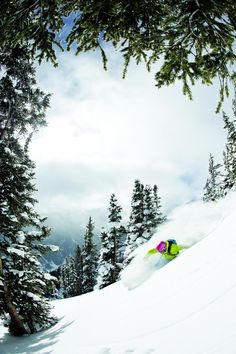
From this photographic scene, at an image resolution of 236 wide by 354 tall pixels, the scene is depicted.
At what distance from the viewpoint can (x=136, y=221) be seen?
126 ft

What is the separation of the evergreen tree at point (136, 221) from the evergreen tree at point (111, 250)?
1609mm

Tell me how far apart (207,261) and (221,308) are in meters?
3.91

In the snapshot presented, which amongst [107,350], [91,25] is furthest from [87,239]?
[91,25]

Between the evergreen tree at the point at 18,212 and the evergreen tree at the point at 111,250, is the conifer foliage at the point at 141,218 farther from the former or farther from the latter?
the evergreen tree at the point at 18,212

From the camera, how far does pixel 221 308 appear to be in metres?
6.51

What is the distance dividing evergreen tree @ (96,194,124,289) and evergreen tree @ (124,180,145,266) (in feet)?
5.28

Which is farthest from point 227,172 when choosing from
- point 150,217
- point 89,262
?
point 89,262

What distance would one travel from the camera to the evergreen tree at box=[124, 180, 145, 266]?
120ft

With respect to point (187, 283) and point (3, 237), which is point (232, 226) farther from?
point (3, 237)

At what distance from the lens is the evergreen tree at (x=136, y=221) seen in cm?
3644

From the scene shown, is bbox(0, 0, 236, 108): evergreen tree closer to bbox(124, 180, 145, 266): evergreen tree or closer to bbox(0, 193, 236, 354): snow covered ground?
bbox(0, 193, 236, 354): snow covered ground

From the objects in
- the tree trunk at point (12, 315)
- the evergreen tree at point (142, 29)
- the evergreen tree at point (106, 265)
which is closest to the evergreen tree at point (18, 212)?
the tree trunk at point (12, 315)

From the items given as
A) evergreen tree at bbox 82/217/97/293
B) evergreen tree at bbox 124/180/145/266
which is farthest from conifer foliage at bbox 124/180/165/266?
evergreen tree at bbox 82/217/97/293

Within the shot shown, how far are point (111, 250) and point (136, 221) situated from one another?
5.19 metres
